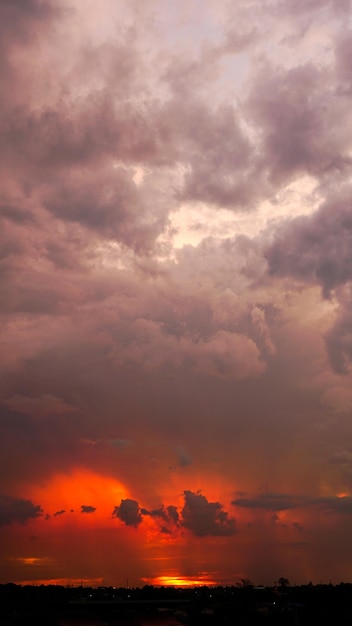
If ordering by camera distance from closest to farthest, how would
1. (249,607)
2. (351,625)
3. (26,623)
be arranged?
(351,625), (26,623), (249,607)

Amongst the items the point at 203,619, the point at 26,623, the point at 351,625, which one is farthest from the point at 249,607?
the point at 26,623

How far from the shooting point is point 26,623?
178m

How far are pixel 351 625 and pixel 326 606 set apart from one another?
36.9 meters

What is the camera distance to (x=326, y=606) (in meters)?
199

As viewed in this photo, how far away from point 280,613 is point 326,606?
27016mm

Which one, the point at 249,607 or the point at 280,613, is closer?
the point at 280,613

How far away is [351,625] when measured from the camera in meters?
164

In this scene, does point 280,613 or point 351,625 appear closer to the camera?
point 351,625

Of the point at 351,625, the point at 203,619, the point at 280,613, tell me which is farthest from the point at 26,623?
the point at 351,625

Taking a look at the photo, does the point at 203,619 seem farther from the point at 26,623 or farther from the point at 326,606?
the point at 26,623

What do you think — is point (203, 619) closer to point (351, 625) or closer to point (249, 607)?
point (249, 607)

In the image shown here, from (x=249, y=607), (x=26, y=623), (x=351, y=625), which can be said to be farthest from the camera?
(x=249, y=607)

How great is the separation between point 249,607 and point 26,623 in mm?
65686

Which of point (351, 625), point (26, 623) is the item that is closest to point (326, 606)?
point (351, 625)
